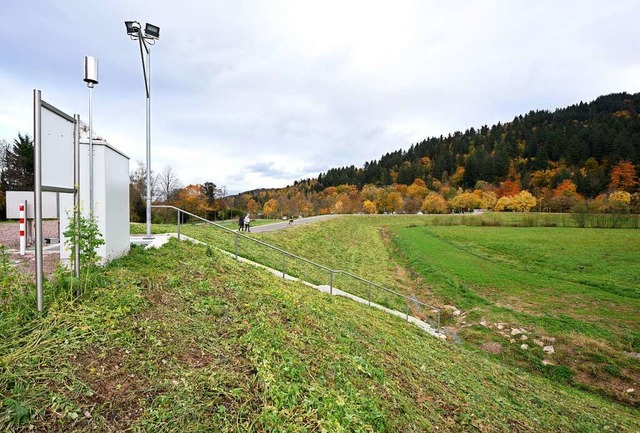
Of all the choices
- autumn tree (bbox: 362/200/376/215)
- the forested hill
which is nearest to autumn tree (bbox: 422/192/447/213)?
autumn tree (bbox: 362/200/376/215)

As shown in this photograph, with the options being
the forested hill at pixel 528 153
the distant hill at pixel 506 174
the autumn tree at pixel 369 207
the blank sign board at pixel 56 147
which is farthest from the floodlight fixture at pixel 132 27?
the forested hill at pixel 528 153

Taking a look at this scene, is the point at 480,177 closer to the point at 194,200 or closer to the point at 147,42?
the point at 194,200

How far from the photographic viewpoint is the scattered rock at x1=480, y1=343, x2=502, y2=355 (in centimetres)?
1143

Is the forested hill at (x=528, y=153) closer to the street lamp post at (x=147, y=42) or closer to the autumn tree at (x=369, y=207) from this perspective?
the autumn tree at (x=369, y=207)

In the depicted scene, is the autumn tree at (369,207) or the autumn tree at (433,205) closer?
the autumn tree at (369,207)

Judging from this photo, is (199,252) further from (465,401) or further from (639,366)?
(639,366)

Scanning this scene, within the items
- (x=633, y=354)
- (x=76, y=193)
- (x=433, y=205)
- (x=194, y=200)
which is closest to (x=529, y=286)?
(x=633, y=354)

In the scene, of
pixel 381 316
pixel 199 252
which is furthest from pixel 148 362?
pixel 381 316

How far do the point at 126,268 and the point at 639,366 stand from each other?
49.6ft

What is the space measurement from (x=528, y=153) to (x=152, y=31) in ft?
568

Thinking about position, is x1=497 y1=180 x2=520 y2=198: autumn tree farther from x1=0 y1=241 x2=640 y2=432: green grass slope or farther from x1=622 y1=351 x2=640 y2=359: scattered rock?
x1=0 y1=241 x2=640 y2=432: green grass slope

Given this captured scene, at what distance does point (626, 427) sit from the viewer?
6793mm

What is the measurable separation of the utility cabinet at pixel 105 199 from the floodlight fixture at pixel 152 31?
15.6ft

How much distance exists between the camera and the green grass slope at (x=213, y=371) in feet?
9.77
